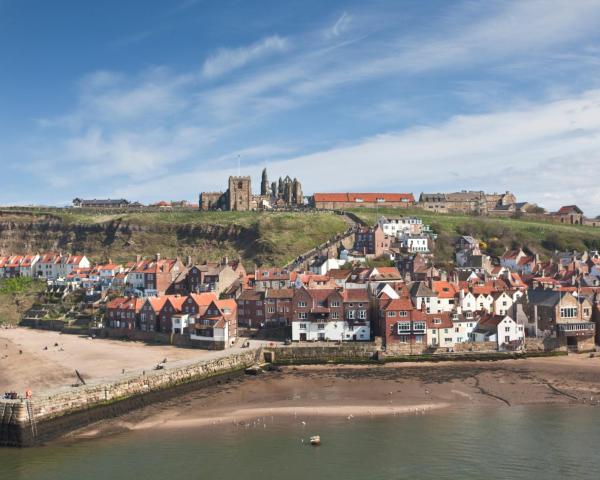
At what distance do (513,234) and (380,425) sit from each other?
83.3m

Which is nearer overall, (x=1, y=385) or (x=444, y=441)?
(x=444, y=441)

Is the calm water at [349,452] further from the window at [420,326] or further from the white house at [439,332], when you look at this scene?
the white house at [439,332]

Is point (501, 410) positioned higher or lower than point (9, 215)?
lower

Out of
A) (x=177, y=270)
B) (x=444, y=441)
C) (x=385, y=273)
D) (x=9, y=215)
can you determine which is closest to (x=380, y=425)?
(x=444, y=441)

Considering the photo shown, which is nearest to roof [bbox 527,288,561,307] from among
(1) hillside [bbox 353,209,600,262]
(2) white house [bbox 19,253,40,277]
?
(1) hillside [bbox 353,209,600,262]

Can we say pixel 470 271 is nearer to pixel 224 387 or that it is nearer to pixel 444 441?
pixel 224 387

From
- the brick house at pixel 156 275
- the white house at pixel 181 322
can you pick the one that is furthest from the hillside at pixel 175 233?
the white house at pixel 181 322

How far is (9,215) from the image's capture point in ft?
424

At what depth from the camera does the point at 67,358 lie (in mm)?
55000

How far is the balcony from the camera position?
58.0 m

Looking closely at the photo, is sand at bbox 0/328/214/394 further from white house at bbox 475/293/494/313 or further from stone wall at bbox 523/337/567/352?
stone wall at bbox 523/337/567/352

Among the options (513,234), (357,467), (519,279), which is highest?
(513,234)

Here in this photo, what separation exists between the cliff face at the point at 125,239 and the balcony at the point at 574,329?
48824mm

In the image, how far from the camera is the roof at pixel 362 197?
456ft
